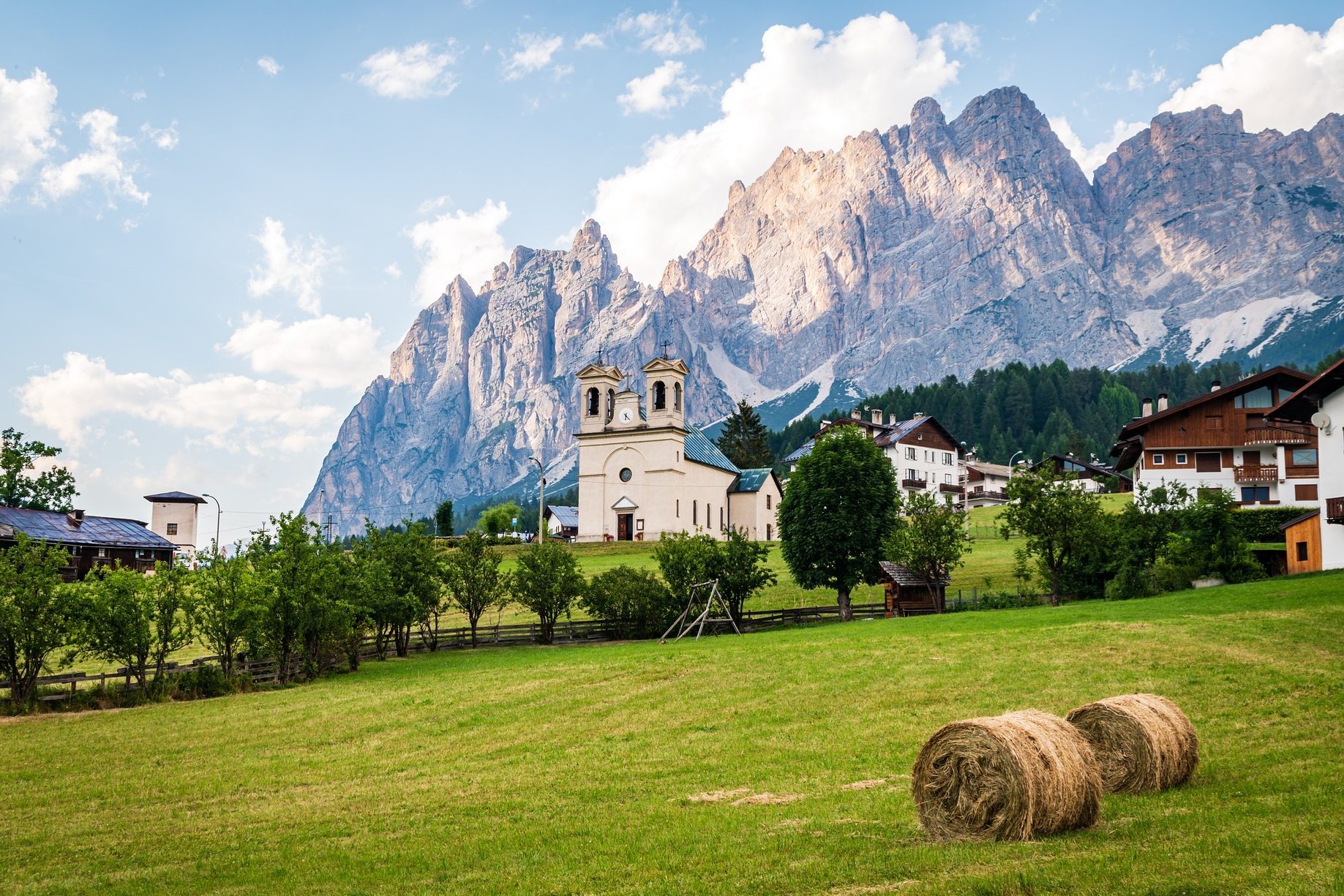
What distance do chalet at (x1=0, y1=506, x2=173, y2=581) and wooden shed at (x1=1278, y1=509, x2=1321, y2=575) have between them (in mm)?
66235

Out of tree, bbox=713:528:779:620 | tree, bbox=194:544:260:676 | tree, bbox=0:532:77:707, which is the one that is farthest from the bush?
tree, bbox=0:532:77:707

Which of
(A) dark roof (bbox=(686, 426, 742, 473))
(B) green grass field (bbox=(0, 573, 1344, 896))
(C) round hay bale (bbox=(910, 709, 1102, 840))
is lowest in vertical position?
(B) green grass field (bbox=(0, 573, 1344, 896))

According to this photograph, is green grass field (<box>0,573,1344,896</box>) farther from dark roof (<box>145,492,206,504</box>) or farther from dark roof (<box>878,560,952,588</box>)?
dark roof (<box>145,492,206,504</box>)

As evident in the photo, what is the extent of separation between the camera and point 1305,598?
32.2 m

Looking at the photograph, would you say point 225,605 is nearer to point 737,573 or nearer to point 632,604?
point 632,604

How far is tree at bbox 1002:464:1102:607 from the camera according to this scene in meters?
45.1

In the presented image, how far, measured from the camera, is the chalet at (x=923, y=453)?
404ft

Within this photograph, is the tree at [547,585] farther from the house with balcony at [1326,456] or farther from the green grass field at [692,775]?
the house with balcony at [1326,456]

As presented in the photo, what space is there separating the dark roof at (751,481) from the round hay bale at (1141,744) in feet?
269

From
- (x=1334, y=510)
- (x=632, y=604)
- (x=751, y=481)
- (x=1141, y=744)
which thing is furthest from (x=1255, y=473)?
(x=1141, y=744)

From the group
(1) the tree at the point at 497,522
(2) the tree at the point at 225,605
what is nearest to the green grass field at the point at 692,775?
(2) the tree at the point at 225,605

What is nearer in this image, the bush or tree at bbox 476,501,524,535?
the bush

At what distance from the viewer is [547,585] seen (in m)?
47.1

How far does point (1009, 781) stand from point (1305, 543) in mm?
39023
